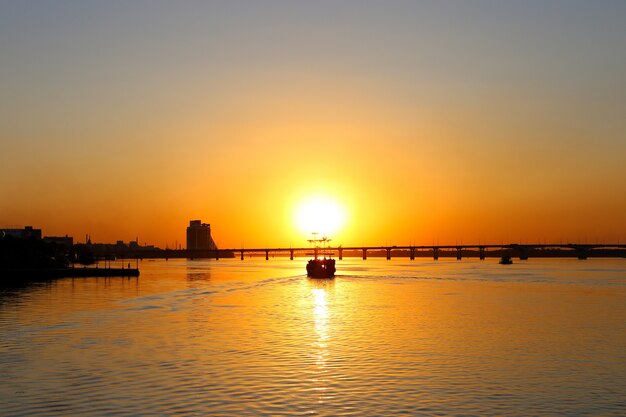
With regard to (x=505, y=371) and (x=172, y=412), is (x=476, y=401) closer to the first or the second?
(x=505, y=371)

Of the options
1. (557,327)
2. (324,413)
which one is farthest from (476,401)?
(557,327)

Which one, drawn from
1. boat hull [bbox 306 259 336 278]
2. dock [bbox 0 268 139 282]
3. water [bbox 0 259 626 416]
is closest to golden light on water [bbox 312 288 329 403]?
water [bbox 0 259 626 416]

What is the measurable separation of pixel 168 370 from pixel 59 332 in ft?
73.3

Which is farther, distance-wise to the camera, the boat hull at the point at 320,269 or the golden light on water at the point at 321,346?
the boat hull at the point at 320,269

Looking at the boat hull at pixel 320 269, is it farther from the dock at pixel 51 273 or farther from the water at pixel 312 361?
the water at pixel 312 361

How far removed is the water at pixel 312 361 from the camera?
30.5 meters

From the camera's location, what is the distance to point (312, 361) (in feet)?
140

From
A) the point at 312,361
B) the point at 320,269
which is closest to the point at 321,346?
the point at 312,361

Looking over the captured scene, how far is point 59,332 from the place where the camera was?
57.2m

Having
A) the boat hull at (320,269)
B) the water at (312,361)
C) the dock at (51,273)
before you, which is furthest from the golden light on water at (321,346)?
the boat hull at (320,269)

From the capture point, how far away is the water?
3053 centimetres

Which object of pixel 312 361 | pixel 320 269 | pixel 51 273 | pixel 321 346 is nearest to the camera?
pixel 312 361

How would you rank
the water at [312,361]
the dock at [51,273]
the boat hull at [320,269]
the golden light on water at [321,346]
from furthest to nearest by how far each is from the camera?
the boat hull at [320,269] < the dock at [51,273] < the golden light on water at [321,346] < the water at [312,361]

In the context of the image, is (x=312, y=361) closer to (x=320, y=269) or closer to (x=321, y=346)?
(x=321, y=346)
